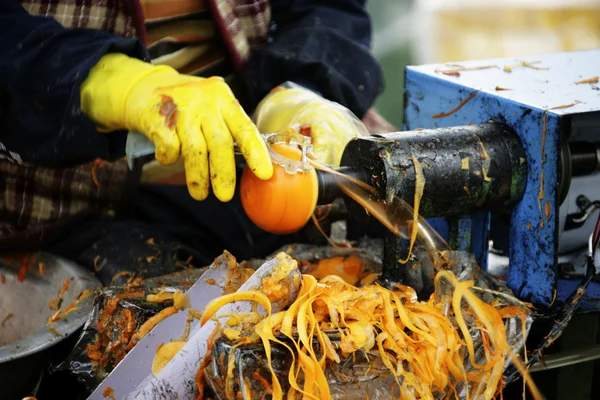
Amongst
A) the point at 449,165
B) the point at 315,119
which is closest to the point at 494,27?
the point at 315,119

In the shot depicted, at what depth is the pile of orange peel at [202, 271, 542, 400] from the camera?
117cm

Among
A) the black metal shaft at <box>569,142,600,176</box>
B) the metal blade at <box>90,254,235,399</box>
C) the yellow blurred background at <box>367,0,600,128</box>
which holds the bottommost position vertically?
the yellow blurred background at <box>367,0,600,128</box>

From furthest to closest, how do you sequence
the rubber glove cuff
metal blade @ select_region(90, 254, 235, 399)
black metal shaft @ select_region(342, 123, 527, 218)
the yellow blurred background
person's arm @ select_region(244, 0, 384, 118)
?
the yellow blurred background → person's arm @ select_region(244, 0, 384, 118) → the rubber glove cuff → black metal shaft @ select_region(342, 123, 527, 218) → metal blade @ select_region(90, 254, 235, 399)

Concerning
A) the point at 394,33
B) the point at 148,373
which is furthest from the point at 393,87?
the point at 148,373

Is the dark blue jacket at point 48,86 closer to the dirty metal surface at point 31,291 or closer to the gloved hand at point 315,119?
the dirty metal surface at point 31,291

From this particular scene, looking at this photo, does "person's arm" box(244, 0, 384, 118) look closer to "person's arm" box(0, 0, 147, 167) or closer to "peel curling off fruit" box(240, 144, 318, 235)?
"person's arm" box(0, 0, 147, 167)

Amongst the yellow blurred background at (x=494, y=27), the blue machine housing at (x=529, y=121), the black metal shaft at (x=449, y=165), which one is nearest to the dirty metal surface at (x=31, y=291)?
the black metal shaft at (x=449, y=165)

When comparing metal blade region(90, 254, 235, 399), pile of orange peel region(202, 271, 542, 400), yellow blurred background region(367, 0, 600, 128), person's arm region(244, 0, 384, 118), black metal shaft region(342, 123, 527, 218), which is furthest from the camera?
yellow blurred background region(367, 0, 600, 128)

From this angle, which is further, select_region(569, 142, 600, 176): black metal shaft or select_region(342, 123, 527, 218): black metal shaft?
select_region(569, 142, 600, 176): black metal shaft

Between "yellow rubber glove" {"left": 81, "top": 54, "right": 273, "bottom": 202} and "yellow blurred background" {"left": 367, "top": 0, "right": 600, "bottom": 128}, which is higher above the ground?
"yellow rubber glove" {"left": 81, "top": 54, "right": 273, "bottom": 202}

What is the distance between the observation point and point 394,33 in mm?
4949

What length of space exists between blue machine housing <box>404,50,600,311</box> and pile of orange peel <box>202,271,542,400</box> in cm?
22

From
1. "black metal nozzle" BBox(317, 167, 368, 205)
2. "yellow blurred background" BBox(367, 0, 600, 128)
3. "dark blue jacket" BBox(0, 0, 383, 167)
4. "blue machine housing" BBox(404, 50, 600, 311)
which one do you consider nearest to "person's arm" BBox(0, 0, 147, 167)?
"dark blue jacket" BBox(0, 0, 383, 167)

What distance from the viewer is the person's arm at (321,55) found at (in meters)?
2.25
